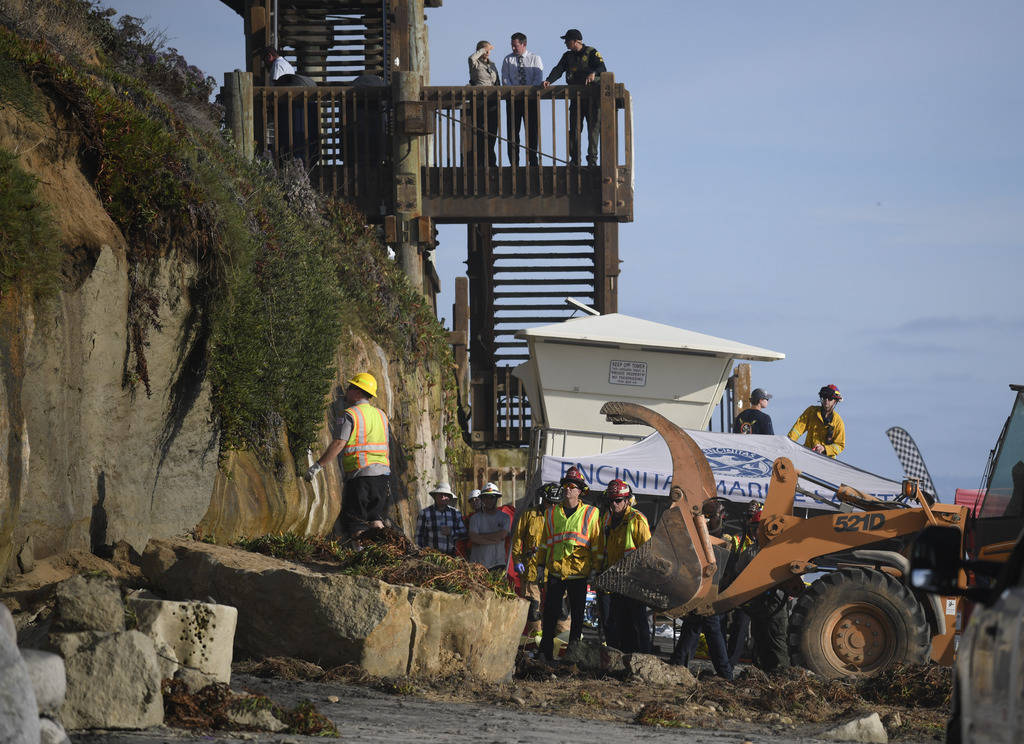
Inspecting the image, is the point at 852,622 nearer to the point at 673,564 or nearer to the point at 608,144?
the point at 673,564

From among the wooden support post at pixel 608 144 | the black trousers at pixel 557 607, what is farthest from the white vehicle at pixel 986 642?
the wooden support post at pixel 608 144

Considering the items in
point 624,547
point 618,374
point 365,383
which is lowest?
point 624,547

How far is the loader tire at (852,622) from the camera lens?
12.6 metres

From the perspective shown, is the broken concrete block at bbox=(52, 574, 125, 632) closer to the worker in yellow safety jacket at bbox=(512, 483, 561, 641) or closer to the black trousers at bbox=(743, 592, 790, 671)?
the worker in yellow safety jacket at bbox=(512, 483, 561, 641)

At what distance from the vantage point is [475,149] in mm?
19500

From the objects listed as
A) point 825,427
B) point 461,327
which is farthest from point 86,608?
point 461,327

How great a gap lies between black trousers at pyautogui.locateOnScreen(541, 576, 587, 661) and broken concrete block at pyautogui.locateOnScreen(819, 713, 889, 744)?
3.56 m

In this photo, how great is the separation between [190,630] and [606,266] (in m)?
14.8

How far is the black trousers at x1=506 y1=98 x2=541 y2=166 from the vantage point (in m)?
19.5

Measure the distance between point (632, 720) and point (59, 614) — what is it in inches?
162

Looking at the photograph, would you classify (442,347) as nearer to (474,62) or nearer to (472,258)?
(472,258)

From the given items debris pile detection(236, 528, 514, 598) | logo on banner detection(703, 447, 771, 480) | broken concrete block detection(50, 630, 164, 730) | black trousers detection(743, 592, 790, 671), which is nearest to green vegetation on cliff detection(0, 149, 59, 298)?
broken concrete block detection(50, 630, 164, 730)

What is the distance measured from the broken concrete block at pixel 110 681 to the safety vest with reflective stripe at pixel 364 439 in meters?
5.57

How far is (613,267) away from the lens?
21.7 m
